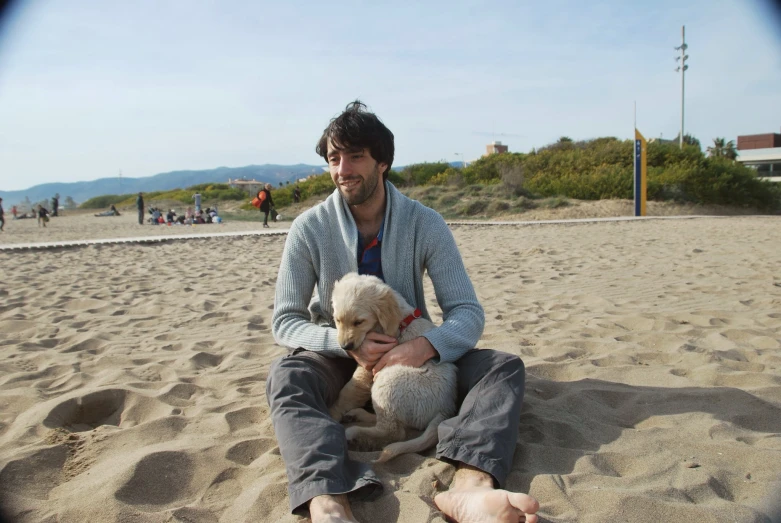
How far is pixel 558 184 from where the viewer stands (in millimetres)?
25844

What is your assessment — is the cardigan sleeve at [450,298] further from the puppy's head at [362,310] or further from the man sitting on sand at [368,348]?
the puppy's head at [362,310]

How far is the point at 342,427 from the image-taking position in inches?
102

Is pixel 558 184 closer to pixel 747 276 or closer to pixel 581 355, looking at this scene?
pixel 747 276

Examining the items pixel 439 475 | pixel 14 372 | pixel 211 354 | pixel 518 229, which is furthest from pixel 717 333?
pixel 518 229

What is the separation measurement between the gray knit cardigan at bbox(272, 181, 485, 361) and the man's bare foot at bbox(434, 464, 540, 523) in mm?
1232

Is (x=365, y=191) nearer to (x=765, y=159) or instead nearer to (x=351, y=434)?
(x=351, y=434)

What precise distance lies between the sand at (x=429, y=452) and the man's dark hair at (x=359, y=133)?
161cm

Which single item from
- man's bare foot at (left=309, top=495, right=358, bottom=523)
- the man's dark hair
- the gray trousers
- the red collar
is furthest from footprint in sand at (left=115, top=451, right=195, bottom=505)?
the man's dark hair

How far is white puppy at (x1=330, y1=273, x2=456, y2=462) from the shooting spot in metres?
2.78

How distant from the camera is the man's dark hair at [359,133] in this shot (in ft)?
10.5

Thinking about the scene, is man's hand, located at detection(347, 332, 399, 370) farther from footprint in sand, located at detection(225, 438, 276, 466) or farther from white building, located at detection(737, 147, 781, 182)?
white building, located at detection(737, 147, 781, 182)

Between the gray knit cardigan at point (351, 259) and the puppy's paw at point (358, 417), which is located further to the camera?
the gray knit cardigan at point (351, 259)

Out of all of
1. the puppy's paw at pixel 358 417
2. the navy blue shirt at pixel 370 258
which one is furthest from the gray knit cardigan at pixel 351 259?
the puppy's paw at pixel 358 417

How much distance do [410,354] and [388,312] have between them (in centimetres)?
28
